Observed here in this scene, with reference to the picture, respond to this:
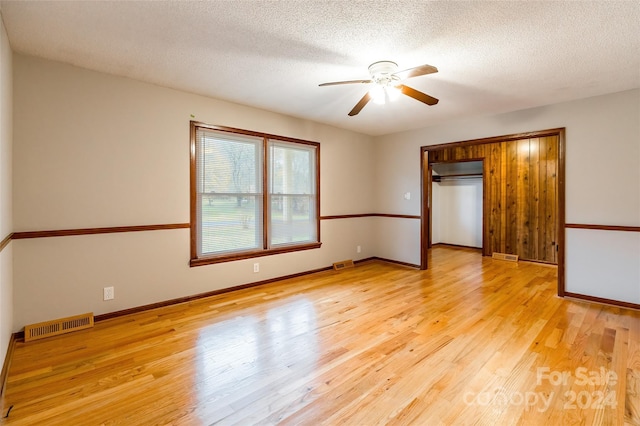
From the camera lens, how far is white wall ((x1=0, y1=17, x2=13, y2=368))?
210 centimetres

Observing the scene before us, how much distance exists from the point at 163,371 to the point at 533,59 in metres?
3.90

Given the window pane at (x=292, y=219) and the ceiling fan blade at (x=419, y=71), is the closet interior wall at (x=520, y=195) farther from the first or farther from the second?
the ceiling fan blade at (x=419, y=71)

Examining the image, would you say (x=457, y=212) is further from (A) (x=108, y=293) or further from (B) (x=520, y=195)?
(A) (x=108, y=293)

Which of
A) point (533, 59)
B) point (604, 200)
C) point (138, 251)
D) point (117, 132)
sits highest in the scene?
point (533, 59)

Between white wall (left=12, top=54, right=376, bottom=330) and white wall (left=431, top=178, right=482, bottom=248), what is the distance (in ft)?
17.9

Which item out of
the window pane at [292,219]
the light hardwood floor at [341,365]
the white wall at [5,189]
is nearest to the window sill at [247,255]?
the window pane at [292,219]

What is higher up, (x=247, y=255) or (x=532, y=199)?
(x=532, y=199)

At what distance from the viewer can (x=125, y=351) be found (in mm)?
2445

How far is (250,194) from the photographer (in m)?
4.09

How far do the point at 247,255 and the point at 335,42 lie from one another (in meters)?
2.77

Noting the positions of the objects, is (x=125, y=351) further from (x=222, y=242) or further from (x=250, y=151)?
(x=250, y=151)

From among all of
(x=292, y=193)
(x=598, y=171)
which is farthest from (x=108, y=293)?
(x=598, y=171)

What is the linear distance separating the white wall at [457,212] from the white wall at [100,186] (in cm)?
544

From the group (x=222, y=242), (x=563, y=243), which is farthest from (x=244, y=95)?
(x=563, y=243)
